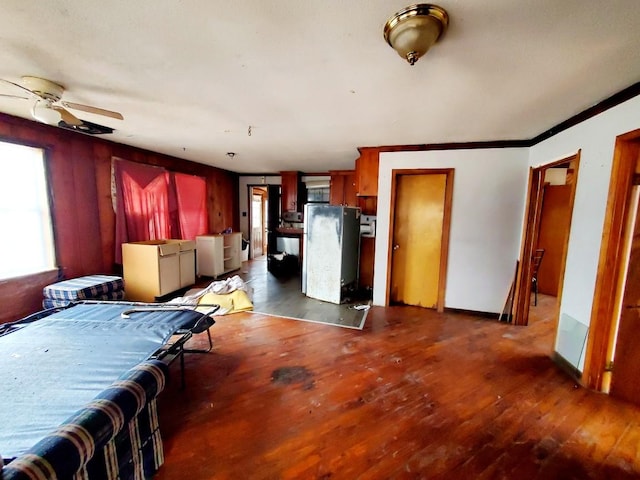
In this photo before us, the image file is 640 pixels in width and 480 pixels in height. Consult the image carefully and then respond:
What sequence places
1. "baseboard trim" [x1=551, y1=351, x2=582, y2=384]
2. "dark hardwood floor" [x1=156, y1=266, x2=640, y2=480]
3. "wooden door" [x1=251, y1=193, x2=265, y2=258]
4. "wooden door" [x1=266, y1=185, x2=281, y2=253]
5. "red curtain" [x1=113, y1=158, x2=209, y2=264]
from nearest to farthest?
"dark hardwood floor" [x1=156, y1=266, x2=640, y2=480]
"baseboard trim" [x1=551, y1=351, x2=582, y2=384]
"red curtain" [x1=113, y1=158, x2=209, y2=264]
"wooden door" [x1=266, y1=185, x2=281, y2=253]
"wooden door" [x1=251, y1=193, x2=265, y2=258]

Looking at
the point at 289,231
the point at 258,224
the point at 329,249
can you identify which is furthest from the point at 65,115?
the point at 258,224

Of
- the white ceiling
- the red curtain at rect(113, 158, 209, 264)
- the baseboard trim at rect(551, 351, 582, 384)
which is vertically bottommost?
the baseboard trim at rect(551, 351, 582, 384)

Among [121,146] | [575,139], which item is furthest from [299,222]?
[575,139]

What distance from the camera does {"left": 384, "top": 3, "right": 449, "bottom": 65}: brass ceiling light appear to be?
1146mm

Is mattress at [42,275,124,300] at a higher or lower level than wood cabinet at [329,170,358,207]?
lower

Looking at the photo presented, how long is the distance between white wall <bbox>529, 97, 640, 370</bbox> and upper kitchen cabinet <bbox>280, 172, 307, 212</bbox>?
468 cm

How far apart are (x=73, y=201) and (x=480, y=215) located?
5.22m

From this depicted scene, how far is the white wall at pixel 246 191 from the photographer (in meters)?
6.62

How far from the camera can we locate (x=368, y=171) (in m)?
3.73

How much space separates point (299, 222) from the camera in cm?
626

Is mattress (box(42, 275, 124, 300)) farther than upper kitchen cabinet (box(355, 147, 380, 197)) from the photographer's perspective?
No

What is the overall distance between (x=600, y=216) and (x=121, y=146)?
5.58 m

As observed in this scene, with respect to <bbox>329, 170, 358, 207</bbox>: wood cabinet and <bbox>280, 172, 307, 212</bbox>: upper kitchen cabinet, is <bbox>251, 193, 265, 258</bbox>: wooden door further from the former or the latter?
<bbox>329, 170, 358, 207</bbox>: wood cabinet

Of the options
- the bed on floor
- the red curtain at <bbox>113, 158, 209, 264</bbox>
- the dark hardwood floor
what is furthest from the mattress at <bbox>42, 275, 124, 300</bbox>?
the dark hardwood floor
